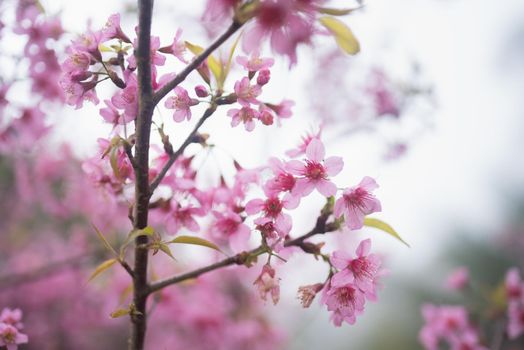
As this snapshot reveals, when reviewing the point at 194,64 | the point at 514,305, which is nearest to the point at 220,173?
the point at 194,64

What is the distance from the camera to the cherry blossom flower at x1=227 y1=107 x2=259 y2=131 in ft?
2.70

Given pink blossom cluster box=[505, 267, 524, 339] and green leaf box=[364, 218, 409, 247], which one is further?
pink blossom cluster box=[505, 267, 524, 339]

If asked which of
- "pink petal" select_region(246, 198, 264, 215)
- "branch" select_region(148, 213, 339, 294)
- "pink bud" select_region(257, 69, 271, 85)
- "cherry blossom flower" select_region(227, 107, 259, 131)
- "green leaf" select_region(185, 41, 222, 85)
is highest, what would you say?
"green leaf" select_region(185, 41, 222, 85)

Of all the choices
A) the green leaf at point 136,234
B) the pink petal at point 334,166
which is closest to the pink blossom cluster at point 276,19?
the pink petal at point 334,166

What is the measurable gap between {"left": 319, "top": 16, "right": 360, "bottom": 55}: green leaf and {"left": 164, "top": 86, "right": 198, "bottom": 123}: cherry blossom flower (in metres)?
0.27

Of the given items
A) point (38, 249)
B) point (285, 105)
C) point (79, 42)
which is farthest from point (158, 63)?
point (38, 249)

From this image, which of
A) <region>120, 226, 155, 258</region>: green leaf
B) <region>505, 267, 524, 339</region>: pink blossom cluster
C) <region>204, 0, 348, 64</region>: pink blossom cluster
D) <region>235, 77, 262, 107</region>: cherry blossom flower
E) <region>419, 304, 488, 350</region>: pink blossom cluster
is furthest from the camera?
<region>419, 304, 488, 350</region>: pink blossom cluster

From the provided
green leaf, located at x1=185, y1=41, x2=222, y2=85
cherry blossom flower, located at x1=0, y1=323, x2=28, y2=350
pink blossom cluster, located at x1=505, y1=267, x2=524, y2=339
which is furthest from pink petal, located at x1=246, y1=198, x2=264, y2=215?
pink blossom cluster, located at x1=505, y1=267, x2=524, y2=339

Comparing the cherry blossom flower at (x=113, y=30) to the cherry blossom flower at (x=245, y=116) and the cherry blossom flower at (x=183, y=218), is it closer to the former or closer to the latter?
the cherry blossom flower at (x=245, y=116)

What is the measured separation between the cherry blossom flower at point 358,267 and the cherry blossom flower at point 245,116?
29 cm

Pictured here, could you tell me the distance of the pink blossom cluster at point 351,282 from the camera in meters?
0.77

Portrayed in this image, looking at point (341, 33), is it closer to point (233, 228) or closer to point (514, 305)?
point (233, 228)

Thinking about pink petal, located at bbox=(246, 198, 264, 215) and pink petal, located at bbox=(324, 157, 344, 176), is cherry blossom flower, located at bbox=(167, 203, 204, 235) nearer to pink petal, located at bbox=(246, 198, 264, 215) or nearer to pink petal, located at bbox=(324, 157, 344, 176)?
pink petal, located at bbox=(246, 198, 264, 215)

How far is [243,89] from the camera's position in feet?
2.58
